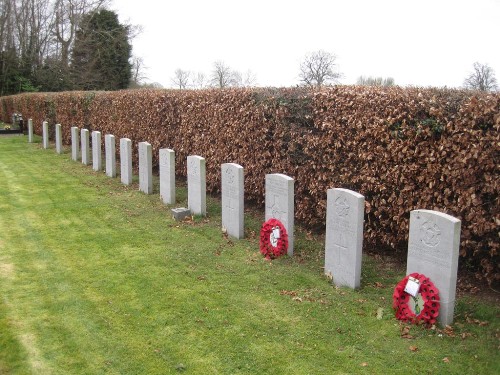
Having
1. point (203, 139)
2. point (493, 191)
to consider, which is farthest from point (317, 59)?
point (493, 191)

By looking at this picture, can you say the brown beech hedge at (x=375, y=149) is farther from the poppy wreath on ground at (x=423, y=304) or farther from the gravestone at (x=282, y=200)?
the poppy wreath on ground at (x=423, y=304)

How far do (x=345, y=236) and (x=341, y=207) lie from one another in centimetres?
37

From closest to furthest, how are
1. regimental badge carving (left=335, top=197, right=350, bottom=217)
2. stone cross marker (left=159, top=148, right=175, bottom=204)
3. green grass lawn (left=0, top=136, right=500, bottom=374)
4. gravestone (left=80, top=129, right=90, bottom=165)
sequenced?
green grass lawn (left=0, top=136, right=500, bottom=374), regimental badge carving (left=335, top=197, right=350, bottom=217), stone cross marker (left=159, top=148, right=175, bottom=204), gravestone (left=80, top=129, right=90, bottom=165)

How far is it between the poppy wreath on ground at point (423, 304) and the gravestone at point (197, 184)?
16.6ft

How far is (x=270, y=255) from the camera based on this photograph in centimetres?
721

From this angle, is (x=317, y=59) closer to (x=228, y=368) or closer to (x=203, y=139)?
(x=203, y=139)

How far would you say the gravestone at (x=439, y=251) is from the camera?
15.9ft

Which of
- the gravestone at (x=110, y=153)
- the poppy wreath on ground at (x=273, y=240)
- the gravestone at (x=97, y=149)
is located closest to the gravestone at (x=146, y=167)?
the gravestone at (x=110, y=153)

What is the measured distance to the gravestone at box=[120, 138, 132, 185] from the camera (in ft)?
40.8

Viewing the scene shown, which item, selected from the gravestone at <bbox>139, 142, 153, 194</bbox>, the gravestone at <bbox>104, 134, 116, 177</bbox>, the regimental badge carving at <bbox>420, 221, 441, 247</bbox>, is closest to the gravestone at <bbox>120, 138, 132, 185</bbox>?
the gravestone at <bbox>139, 142, 153, 194</bbox>

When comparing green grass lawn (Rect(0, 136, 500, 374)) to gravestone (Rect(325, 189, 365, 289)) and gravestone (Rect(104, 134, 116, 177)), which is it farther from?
gravestone (Rect(104, 134, 116, 177))

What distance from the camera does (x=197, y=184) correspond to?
372 inches

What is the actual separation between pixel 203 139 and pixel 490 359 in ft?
26.7

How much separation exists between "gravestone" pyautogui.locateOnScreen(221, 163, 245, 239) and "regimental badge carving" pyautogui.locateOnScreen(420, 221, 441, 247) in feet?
12.0
